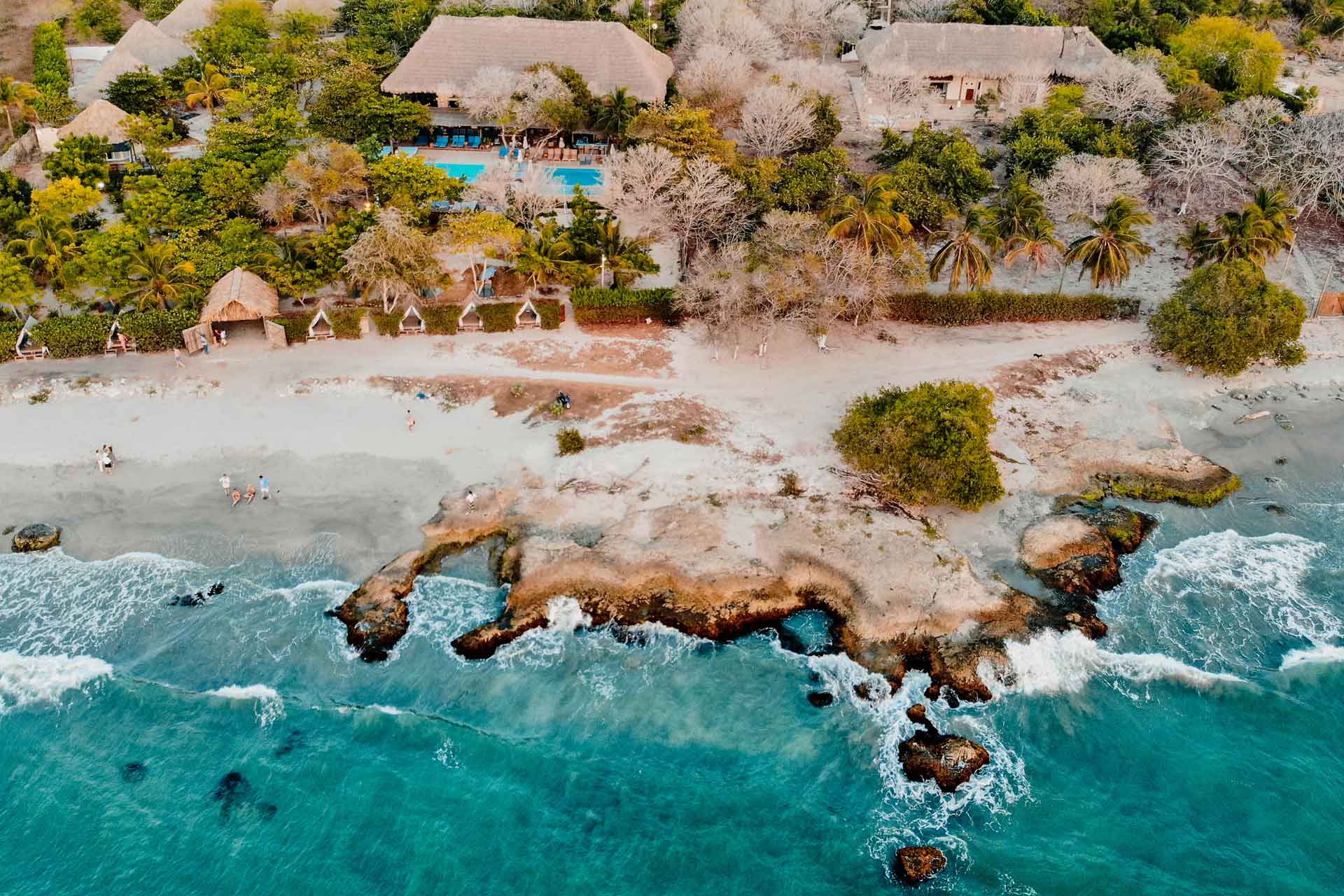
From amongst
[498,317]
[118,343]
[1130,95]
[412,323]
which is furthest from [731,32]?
[118,343]

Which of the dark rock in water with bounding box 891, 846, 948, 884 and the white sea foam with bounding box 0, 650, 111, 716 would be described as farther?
the white sea foam with bounding box 0, 650, 111, 716

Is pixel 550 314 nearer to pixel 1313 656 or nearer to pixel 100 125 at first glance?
pixel 1313 656

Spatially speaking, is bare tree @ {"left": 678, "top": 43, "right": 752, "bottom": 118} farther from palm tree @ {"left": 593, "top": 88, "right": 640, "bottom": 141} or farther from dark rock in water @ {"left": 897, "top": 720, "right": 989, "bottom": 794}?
dark rock in water @ {"left": 897, "top": 720, "right": 989, "bottom": 794}

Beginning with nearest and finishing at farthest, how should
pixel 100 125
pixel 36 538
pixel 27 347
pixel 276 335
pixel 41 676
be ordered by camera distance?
pixel 41 676 → pixel 36 538 → pixel 27 347 → pixel 276 335 → pixel 100 125

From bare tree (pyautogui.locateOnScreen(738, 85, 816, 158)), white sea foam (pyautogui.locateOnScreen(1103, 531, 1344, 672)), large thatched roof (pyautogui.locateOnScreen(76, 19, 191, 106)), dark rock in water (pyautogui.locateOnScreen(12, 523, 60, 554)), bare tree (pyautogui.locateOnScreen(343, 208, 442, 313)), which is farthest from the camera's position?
large thatched roof (pyautogui.locateOnScreen(76, 19, 191, 106))

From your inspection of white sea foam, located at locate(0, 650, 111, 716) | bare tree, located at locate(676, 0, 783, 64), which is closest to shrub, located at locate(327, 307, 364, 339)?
white sea foam, located at locate(0, 650, 111, 716)

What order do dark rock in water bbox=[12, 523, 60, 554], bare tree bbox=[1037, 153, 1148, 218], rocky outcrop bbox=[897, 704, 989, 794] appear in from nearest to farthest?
rocky outcrop bbox=[897, 704, 989, 794], dark rock in water bbox=[12, 523, 60, 554], bare tree bbox=[1037, 153, 1148, 218]

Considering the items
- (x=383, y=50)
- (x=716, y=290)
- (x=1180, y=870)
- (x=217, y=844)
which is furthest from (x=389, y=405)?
(x=383, y=50)
